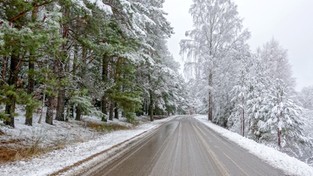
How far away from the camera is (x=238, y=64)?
29891 mm

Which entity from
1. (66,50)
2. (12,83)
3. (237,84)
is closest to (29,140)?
(12,83)

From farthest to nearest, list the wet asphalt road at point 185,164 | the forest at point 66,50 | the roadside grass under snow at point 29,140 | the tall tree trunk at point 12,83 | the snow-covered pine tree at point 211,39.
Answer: the snow-covered pine tree at point 211,39 → the roadside grass under snow at point 29,140 → the tall tree trunk at point 12,83 → the forest at point 66,50 → the wet asphalt road at point 185,164

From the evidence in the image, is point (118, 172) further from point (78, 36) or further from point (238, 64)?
point (238, 64)

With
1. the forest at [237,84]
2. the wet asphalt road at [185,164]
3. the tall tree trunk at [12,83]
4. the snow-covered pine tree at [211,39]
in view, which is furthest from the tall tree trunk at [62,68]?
the snow-covered pine tree at [211,39]

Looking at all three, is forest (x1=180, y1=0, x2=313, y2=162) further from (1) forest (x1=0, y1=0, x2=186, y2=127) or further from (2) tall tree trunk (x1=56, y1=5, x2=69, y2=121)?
(2) tall tree trunk (x1=56, y1=5, x2=69, y2=121)

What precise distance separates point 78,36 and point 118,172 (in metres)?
10.6

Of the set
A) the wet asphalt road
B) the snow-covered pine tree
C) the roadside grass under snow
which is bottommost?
the wet asphalt road

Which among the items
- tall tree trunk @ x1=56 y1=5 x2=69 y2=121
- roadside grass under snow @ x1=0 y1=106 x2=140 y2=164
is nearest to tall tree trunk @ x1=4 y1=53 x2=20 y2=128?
roadside grass under snow @ x1=0 y1=106 x2=140 y2=164

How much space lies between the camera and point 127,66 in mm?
20953

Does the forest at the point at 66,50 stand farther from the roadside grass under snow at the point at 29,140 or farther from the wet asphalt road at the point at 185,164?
the wet asphalt road at the point at 185,164

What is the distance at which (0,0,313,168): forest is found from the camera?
9.42m

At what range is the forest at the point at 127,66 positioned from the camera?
942 cm

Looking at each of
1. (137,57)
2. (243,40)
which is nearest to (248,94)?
(243,40)

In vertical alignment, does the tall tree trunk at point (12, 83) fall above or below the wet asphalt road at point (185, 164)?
above
